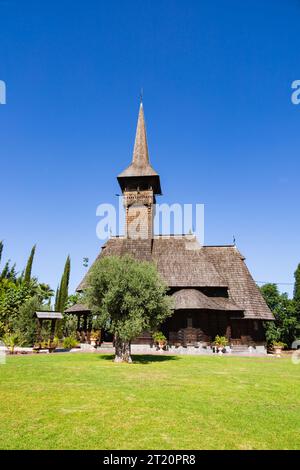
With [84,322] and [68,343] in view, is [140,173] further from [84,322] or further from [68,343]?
[68,343]

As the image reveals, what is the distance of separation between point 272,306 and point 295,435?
1175 inches

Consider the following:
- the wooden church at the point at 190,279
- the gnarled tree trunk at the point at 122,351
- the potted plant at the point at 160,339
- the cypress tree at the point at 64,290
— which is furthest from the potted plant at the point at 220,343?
the cypress tree at the point at 64,290

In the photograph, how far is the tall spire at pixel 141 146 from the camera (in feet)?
128

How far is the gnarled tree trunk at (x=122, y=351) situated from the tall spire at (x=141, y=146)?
23715 mm

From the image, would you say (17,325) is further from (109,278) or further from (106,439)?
(106,439)

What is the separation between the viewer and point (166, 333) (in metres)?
28.4

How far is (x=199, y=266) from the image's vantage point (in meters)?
31.7

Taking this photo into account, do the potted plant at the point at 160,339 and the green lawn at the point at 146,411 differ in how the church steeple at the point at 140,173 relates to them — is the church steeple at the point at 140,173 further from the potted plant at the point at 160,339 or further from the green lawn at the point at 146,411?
the green lawn at the point at 146,411

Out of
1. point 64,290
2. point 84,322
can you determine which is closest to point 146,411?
point 84,322

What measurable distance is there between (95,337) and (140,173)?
1849 cm

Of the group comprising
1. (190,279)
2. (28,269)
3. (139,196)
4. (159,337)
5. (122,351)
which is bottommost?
(122,351)

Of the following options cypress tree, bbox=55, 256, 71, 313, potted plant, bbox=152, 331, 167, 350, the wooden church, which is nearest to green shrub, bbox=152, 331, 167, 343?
potted plant, bbox=152, 331, 167, 350

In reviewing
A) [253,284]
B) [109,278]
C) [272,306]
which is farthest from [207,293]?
[109,278]
